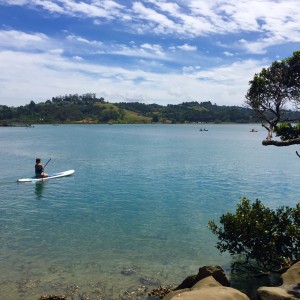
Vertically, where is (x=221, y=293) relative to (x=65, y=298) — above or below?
above

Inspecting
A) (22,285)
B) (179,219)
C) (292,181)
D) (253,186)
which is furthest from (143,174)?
(22,285)

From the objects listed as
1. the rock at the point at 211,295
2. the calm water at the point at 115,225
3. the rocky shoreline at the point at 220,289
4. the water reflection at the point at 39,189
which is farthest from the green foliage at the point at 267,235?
the water reflection at the point at 39,189

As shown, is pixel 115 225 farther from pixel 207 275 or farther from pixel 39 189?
pixel 39 189

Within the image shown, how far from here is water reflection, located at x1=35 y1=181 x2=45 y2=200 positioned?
1809 inches

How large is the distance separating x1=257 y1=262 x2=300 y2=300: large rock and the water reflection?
34.4m

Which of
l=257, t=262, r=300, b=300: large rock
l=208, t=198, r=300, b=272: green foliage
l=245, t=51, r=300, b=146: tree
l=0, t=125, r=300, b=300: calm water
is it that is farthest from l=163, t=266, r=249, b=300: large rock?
l=245, t=51, r=300, b=146: tree

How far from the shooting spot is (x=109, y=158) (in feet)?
294

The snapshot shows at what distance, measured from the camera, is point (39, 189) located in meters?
50.2

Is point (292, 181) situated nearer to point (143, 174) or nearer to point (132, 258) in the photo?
point (143, 174)

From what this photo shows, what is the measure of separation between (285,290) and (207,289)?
3.27m

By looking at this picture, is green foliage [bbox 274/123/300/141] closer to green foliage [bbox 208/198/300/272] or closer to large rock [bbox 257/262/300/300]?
green foliage [bbox 208/198/300/272]

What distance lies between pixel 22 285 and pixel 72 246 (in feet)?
22.5

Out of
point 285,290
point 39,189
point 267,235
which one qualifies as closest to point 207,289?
point 285,290

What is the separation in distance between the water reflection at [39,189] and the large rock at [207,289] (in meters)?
31.0
